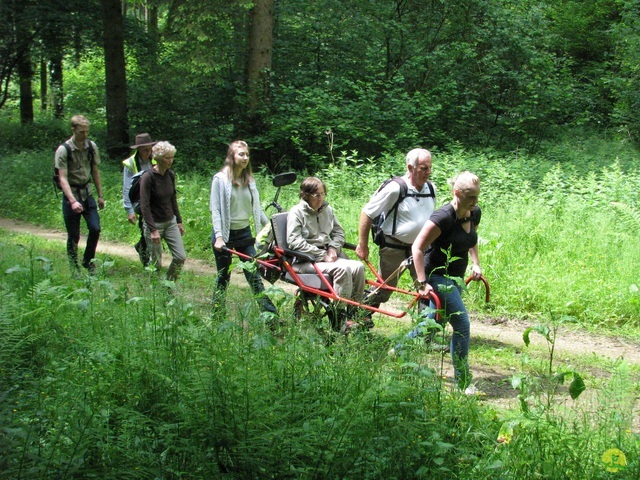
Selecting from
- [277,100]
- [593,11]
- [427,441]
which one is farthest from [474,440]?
[593,11]

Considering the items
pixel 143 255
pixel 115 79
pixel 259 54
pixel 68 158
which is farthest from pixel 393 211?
pixel 115 79

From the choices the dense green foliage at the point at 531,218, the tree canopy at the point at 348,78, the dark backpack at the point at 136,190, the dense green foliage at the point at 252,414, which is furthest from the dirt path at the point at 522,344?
the tree canopy at the point at 348,78

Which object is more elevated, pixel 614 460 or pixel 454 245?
pixel 454 245

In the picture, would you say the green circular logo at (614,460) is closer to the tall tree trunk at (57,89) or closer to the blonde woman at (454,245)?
the blonde woman at (454,245)

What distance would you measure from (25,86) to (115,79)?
404 inches

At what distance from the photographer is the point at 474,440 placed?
4.16 m

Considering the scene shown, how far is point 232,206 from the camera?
7664 mm

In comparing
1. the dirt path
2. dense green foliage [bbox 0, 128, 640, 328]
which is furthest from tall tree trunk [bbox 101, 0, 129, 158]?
the dirt path

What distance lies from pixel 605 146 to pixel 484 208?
30.5ft

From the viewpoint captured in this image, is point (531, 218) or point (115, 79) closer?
point (531, 218)

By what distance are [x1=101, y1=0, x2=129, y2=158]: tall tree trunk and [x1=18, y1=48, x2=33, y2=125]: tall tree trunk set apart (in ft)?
23.4

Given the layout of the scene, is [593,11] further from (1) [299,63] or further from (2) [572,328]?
(2) [572,328]

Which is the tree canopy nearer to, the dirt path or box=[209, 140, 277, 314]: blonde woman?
the dirt path

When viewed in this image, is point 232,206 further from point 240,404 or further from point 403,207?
point 240,404
